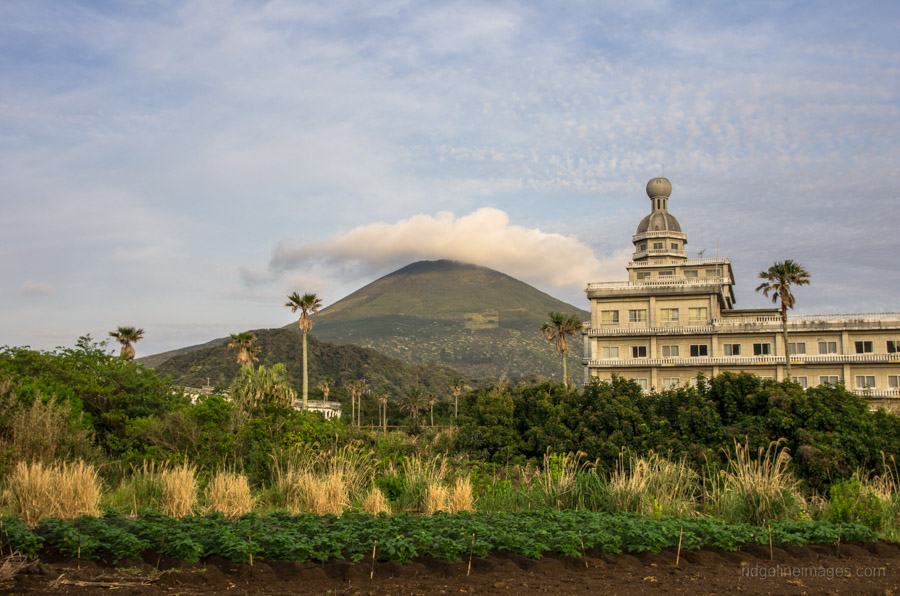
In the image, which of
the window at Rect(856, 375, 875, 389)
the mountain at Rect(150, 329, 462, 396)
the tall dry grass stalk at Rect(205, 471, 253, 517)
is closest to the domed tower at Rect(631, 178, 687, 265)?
the window at Rect(856, 375, 875, 389)

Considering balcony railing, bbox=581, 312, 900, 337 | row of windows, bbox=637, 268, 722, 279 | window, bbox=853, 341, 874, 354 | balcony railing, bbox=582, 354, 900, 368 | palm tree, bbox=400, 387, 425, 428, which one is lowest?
palm tree, bbox=400, 387, 425, 428

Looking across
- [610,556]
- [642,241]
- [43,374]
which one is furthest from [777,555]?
[642,241]

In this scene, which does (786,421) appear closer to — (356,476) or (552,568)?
(356,476)

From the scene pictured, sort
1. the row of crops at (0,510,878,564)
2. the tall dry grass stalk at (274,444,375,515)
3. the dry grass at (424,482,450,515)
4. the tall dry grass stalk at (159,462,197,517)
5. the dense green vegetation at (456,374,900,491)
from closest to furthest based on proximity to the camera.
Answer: the row of crops at (0,510,878,564)
the tall dry grass stalk at (159,462,197,517)
the dry grass at (424,482,450,515)
the tall dry grass stalk at (274,444,375,515)
the dense green vegetation at (456,374,900,491)

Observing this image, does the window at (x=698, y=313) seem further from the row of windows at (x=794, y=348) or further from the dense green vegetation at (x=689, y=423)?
the dense green vegetation at (x=689, y=423)

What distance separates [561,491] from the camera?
13812mm

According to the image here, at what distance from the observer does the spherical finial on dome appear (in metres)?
80.3

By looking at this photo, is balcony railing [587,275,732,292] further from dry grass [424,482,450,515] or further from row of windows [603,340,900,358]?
dry grass [424,482,450,515]

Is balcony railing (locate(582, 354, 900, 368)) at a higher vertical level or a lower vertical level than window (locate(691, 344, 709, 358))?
lower

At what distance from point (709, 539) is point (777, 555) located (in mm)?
849

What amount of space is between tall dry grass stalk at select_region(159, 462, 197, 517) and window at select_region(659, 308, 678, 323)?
172 ft

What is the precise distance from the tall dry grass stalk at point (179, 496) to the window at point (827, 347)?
55000 mm

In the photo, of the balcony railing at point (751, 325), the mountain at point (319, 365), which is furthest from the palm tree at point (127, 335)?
the mountain at point (319, 365)

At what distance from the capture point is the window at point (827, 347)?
57.2m
